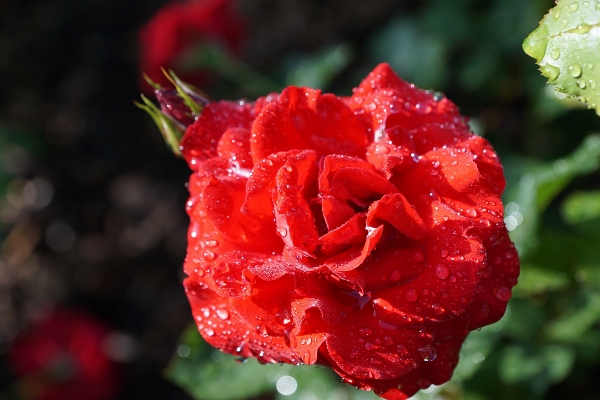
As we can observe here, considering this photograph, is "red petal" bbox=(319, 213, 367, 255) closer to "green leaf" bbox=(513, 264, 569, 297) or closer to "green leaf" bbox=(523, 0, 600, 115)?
"green leaf" bbox=(523, 0, 600, 115)

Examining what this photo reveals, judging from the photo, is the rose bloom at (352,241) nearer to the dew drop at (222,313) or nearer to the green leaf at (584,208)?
the dew drop at (222,313)

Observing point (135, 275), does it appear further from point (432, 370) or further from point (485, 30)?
point (432, 370)

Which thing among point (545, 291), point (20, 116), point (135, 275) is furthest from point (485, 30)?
point (20, 116)

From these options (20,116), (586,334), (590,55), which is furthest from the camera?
(20,116)

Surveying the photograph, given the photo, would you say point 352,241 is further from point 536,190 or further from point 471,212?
point 536,190

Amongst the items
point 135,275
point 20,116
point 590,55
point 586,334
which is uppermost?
point 590,55

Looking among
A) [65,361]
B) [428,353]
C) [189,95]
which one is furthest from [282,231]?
[65,361]

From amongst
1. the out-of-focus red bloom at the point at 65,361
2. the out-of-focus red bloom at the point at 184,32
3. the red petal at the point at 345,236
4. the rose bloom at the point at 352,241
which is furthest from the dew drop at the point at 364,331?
the out-of-focus red bloom at the point at 65,361

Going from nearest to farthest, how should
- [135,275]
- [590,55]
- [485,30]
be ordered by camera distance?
[590,55] < [485,30] < [135,275]
